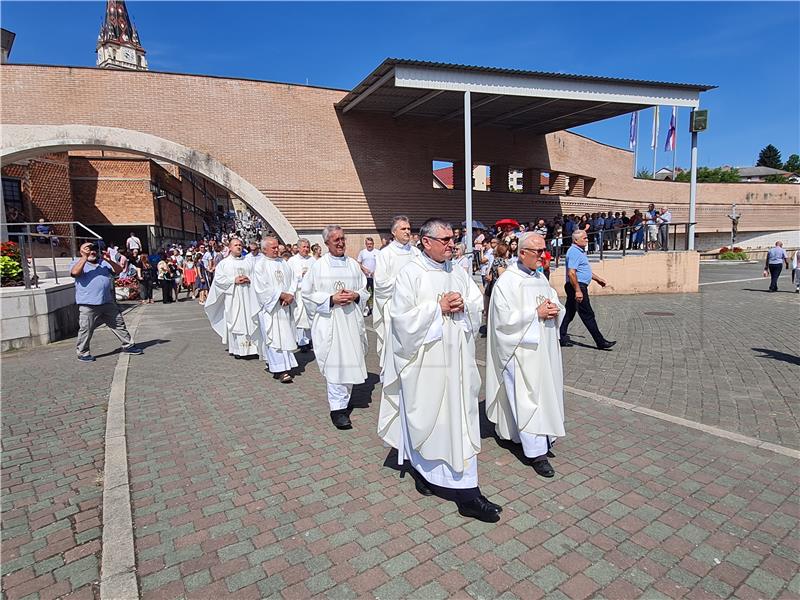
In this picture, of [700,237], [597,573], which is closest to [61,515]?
[597,573]

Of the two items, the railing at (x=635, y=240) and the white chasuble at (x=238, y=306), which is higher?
the railing at (x=635, y=240)

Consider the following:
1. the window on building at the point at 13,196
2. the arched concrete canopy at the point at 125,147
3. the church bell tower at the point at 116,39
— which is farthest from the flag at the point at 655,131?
the church bell tower at the point at 116,39

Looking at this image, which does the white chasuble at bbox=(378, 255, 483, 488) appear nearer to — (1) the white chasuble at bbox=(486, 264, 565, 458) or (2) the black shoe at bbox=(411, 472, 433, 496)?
(2) the black shoe at bbox=(411, 472, 433, 496)

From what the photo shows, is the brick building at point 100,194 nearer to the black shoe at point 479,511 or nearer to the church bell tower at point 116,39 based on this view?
the black shoe at point 479,511

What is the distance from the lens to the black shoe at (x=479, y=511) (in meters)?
3.18

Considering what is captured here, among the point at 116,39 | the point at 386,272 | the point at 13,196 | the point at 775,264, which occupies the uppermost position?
the point at 116,39

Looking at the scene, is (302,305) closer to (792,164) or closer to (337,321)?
(337,321)

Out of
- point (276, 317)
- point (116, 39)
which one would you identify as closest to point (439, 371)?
point (276, 317)

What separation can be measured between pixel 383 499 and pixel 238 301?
542cm

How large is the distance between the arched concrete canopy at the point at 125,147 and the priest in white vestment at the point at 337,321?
14.0 metres

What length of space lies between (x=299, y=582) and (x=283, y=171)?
17955 millimetres

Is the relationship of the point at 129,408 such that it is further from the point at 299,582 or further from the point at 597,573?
the point at 597,573

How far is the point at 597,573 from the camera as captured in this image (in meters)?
2.69

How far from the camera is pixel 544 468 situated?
12.4 ft
